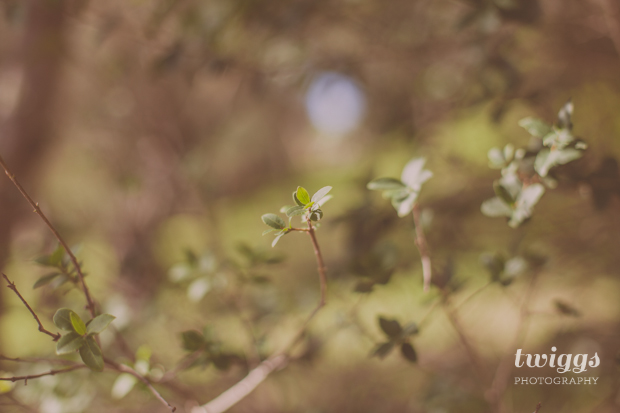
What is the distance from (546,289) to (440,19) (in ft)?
4.39

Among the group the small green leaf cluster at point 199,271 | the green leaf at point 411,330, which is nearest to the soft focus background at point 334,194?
the small green leaf cluster at point 199,271

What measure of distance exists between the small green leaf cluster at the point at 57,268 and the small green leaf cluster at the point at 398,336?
545 mm

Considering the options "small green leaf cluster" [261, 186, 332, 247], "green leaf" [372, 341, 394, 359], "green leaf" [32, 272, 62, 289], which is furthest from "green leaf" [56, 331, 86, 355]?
"green leaf" [372, 341, 394, 359]

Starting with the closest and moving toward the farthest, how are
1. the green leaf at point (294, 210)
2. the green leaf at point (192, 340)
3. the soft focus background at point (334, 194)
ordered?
the green leaf at point (294, 210) < the green leaf at point (192, 340) < the soft focus background at point (334, 194)

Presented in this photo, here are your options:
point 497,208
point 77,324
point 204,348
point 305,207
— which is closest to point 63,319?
point 77,324

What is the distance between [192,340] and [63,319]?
231 millimetres

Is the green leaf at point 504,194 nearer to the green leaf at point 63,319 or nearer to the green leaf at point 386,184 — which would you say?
the green leaf at point 386,184

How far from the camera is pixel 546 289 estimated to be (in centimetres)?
177

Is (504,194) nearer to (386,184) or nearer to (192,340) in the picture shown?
(386,184)

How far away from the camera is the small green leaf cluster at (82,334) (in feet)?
1.64

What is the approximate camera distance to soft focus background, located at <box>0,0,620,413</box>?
94 cm

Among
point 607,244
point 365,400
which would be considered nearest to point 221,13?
point 365,400

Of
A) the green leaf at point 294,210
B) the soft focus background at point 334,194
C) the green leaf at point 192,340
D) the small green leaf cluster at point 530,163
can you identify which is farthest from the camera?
the soft focus background at point 334,194

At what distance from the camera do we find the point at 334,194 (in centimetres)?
135
